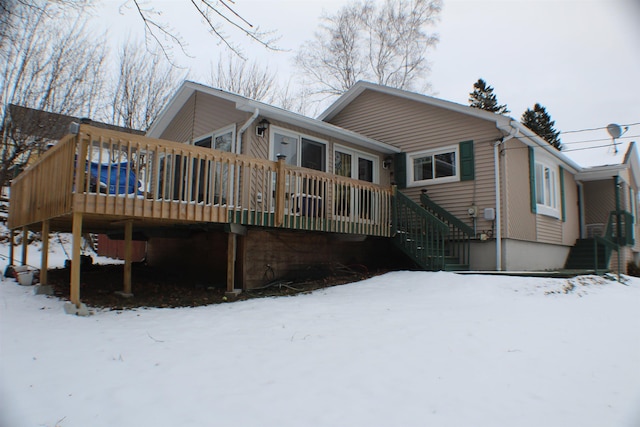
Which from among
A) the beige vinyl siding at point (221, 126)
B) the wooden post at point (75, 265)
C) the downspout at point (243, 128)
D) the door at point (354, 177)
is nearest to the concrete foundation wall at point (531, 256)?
the door at point (354, 177)

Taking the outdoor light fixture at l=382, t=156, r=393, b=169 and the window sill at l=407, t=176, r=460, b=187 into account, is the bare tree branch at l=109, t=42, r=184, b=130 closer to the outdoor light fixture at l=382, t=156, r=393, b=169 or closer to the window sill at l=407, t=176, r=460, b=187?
the outdoor light fixture at l=382, t=156, r=393, b=169

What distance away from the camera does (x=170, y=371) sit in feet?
11.2

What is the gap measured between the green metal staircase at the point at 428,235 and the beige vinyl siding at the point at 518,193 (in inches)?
46.0

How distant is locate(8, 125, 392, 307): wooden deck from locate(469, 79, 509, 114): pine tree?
2108 centimetres

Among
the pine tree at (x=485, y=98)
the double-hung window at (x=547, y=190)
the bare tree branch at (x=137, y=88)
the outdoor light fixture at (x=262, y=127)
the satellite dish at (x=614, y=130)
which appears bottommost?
the double-hung window at (x=547, y=190)

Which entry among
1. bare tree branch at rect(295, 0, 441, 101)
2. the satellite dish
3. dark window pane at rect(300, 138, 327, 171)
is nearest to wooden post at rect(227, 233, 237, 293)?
dark window pane at rect(300, 138, 327, 171)

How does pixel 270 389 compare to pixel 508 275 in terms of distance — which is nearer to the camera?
pixel 270 389

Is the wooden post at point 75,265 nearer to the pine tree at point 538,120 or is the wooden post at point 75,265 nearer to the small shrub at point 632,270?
the small shrub at point 632,270

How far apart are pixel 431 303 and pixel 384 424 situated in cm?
395

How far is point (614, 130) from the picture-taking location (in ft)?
33.5

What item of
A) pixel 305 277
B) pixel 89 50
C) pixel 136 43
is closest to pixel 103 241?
pixel 89 50

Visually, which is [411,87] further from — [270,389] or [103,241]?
[270,389]

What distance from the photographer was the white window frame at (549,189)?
37.0 feet

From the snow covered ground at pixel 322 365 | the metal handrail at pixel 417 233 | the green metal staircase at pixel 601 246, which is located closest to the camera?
the snow covered ground at pixel 322 365
